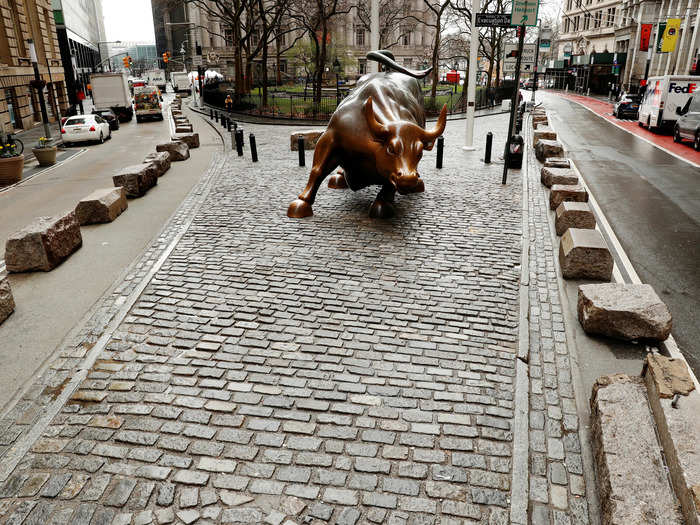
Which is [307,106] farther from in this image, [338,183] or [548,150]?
[338,183]

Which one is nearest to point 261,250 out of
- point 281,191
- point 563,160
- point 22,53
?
point 281,191

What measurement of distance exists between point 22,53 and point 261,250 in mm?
30825

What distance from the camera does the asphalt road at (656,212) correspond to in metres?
6.95

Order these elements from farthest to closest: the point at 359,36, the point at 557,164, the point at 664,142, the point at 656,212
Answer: the point at 359,36, the point at 664,142, the point at 557,164, the point at 656,212

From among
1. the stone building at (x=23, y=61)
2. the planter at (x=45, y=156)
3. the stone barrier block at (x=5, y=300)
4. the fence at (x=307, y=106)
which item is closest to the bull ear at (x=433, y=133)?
the stone barrier block at (x=5, y=300)

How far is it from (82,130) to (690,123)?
2572 cm

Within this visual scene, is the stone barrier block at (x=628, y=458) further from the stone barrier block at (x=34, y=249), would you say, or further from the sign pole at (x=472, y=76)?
the sign pole at (x=472, y=76)

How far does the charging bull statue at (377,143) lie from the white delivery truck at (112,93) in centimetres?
3188

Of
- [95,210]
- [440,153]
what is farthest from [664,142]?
[95,210]

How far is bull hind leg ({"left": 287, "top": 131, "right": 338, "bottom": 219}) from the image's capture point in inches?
388

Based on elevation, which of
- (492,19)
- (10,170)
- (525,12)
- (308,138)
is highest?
(525,12)

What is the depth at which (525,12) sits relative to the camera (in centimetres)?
1510

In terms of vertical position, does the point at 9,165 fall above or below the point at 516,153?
below

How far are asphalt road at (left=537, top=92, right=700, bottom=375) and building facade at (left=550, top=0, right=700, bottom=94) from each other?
25725 mm
